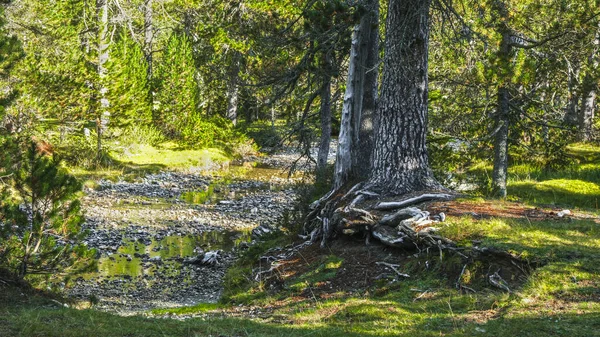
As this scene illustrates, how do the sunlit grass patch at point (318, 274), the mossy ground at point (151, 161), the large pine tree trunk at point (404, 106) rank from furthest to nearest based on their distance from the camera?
1. the mossy ground at point (151, 161)
2. the large pine tree trunk at point (404, 106)
3. the sunlit grass patch at point (318, 274)

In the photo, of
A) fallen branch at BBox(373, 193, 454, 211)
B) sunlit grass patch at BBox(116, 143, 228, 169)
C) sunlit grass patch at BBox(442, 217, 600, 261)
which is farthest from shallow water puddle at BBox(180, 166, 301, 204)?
sunlit grass patch at BBox(442, 217, 600, 261)

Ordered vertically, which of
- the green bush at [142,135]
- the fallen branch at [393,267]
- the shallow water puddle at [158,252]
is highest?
the green bush at [142,135]

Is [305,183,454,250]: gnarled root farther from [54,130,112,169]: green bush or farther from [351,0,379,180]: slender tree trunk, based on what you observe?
[54,130,112,169]: green bush

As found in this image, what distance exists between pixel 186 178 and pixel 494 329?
19.4m

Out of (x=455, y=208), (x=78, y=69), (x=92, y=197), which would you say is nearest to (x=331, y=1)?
(x=455, y=208)

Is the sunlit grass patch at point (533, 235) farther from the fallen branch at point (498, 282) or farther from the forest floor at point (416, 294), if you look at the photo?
the fallen branch at point (498, 282)

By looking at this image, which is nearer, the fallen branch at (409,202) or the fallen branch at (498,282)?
the fallen branch at (498,282)

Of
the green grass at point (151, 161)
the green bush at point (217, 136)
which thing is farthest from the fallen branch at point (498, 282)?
the green bush at point (217, 136)

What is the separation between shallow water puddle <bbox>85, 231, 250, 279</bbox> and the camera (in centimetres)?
1118

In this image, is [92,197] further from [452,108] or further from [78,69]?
[452,108]

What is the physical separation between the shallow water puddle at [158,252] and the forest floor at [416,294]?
2.76 m

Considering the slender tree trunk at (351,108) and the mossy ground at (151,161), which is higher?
the slender tree trunk at (351,108)

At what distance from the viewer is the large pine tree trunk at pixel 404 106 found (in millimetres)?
9117

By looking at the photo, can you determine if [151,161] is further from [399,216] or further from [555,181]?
[399,216]
